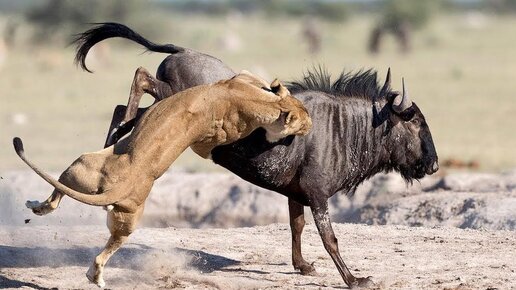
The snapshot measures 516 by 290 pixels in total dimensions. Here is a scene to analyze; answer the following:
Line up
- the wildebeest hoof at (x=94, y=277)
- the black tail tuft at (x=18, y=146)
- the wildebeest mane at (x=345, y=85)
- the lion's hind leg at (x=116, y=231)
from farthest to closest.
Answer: the wildebeest mane at (x=345, y=85) < the wildebeest hoof at (x=94, y=277) < the lion's hind leg at (x=116, y=231) < the black tail tuft at (x=18, y=146)

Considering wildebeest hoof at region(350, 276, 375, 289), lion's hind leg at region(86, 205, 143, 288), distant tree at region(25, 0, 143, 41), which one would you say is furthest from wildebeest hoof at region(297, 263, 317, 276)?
distant tree at region(25, 0, 143, 41)

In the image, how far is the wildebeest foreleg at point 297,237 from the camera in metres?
7.01

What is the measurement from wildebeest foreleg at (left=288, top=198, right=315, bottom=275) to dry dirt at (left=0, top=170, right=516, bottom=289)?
0.08 meters

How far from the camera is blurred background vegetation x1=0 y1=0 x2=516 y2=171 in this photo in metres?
15.8

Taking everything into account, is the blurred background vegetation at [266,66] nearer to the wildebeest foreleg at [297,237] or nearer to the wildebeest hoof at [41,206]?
the wildebeest foreleg at [297,237]

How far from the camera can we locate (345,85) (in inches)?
271

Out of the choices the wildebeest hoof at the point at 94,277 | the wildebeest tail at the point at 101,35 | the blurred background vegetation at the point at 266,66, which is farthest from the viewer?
the blurred background vegetation at the point at 266,66

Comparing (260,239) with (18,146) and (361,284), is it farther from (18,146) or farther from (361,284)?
(18,146)

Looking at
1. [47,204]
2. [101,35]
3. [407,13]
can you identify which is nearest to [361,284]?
[47,204]

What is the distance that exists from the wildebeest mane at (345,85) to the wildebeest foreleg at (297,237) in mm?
746

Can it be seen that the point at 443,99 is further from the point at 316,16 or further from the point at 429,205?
the point at 316,16

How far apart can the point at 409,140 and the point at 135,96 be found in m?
1.69

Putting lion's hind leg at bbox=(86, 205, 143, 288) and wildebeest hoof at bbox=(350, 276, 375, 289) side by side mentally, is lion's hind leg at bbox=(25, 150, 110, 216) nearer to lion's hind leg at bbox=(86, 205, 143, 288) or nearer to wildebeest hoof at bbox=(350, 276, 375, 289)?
lion's hind leg at bbox=(86, 205, 143, 288)

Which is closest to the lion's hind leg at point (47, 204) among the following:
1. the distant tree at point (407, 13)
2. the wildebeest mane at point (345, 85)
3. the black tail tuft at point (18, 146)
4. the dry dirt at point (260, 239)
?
the black tail tuft at point (18, 146)
